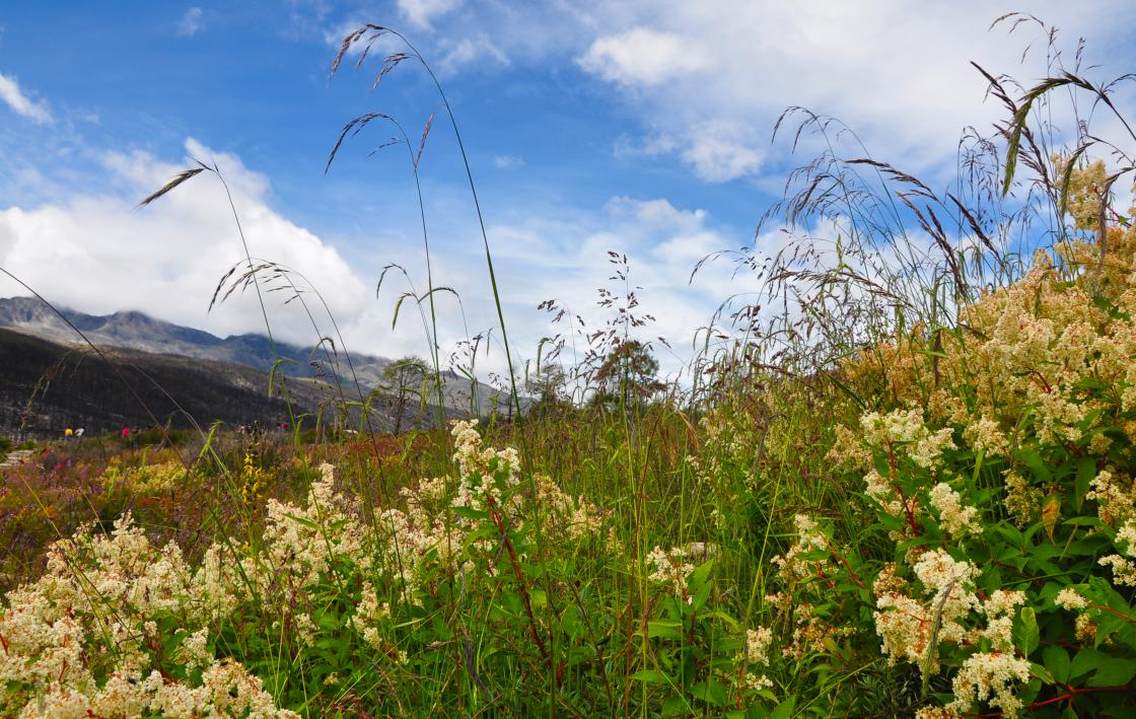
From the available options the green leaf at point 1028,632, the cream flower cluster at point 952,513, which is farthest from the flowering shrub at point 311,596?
the green leaf at point 1028,632

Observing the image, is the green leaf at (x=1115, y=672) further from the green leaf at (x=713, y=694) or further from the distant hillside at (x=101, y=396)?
the distant hillside at (x=101, y=396)

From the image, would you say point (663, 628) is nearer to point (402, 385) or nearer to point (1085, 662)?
point (1085, 662)

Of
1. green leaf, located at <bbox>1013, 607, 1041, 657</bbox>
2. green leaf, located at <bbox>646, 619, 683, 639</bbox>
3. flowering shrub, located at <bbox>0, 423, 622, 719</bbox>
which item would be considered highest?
green leaf, located at <bbox>1013, 607, 1041, 657</bbox>

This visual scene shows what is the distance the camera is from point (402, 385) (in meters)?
4.27

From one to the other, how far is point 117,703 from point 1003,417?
315 cm

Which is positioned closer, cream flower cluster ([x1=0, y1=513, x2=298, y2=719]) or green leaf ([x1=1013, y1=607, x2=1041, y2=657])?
cream flower cluster ([x1=0, y1=513, x2=298, y2=719])

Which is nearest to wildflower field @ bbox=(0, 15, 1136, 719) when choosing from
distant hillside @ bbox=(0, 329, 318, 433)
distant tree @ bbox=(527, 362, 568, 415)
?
distant tree @ bbox=(527, 362, 568, 415)

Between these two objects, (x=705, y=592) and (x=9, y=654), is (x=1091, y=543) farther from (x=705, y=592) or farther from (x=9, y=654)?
(x=9, y=654)

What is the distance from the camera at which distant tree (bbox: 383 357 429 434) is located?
381 cm

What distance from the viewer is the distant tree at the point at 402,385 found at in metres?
3.81

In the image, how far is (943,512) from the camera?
7.05 ft

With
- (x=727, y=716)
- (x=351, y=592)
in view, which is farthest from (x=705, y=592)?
(x=351, y=592)

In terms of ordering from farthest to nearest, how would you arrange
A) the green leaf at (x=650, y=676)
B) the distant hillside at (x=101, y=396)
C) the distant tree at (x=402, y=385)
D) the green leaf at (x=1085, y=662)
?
the distant hillside at (x=101, y=396)
the distant tree at (x=402, y=385)
the green leaf at (x=650, y=676)
the green leaf at (x=1085, y=662)

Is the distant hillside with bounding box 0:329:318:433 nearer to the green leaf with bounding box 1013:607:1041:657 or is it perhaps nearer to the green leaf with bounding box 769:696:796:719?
the green leaf with bounding box 769:696:796:719
